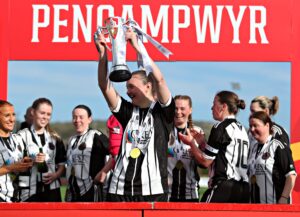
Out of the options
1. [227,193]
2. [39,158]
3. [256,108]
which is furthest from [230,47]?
[39,158]

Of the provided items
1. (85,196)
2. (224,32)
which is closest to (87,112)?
(85,196)

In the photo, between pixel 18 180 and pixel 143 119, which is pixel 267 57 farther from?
pixel 18 180

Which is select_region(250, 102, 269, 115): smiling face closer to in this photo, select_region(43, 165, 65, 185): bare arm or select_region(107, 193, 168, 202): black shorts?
select_region(43, 165, 65, 185): bare arm

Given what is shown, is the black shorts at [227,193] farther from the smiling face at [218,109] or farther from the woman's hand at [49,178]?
the woman's hand at [49,178]

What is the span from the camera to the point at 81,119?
6848mm

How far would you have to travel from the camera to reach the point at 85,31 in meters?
6.36

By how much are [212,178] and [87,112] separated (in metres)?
1.79

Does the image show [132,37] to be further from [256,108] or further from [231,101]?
[256,108]

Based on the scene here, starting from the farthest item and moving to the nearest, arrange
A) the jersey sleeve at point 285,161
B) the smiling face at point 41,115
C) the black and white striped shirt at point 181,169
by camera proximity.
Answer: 1. the smiling face at point 41,115
2. the black and white striped shirt at point 181,169
3. the jersey sleeve at point 285,161

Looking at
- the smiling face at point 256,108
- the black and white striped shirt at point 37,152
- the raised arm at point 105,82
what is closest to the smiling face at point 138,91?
the raised arm at point 105,82

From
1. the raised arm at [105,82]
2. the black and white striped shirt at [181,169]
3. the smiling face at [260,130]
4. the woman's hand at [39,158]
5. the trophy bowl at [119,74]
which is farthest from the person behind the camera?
the woman's hand at [39,158]

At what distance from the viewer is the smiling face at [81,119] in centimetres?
684

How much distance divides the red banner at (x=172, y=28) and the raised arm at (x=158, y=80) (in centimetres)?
199

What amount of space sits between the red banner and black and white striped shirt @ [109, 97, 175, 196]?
198cm
